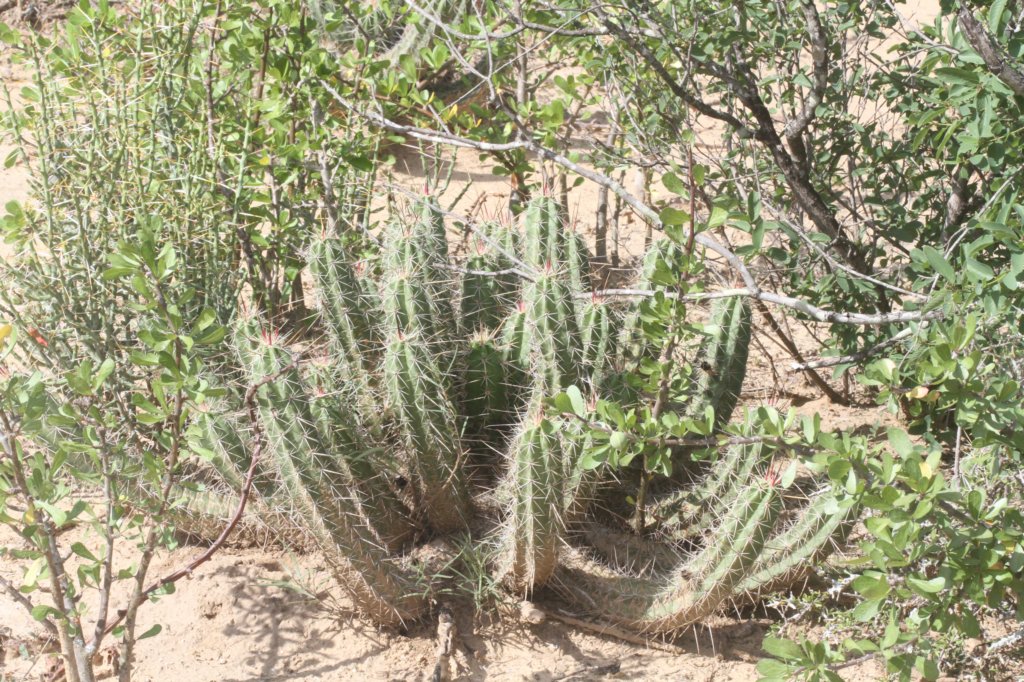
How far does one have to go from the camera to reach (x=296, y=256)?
3748 mm

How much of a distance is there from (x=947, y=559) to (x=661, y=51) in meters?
1.77

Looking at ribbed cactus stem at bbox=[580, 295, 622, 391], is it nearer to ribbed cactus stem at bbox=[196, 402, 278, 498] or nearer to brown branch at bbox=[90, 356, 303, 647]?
brown branch at bbox=[90, 356, 303, 647]

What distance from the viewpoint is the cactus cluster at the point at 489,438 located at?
2.71m

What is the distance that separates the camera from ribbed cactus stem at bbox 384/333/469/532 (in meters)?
2.92

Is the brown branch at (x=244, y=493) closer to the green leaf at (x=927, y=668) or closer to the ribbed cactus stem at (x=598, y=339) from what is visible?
the ribbed cactus stem at (x=598, y=339)

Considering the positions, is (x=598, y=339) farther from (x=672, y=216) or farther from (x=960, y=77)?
(x=960, y=77)

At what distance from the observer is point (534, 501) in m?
2.70

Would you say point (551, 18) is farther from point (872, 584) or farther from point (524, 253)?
point (872, 584)

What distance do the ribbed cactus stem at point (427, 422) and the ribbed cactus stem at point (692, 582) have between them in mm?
437

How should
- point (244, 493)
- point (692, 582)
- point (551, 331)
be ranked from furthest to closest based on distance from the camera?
1. point (551, 331)
2. point (692, 582)
3. point (244, 493)

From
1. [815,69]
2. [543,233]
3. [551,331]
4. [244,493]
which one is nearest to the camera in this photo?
[244,493]

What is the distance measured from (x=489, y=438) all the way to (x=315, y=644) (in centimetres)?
82

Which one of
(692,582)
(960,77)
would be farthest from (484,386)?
(960,77)

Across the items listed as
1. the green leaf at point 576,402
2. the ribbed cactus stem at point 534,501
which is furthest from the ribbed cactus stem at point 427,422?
the green leaf at point 576,402
